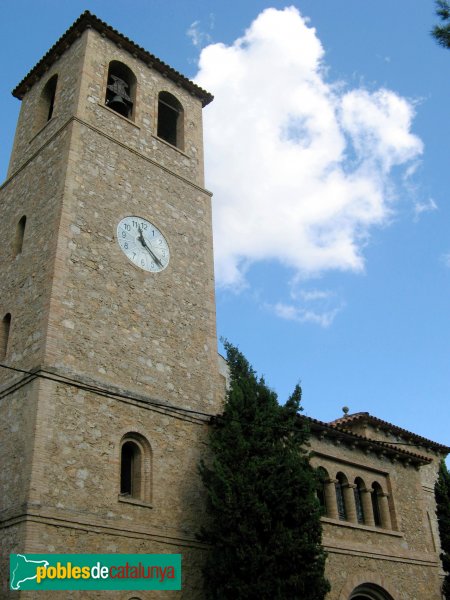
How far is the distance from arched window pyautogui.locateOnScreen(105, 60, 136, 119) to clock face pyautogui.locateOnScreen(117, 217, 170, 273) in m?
4.13

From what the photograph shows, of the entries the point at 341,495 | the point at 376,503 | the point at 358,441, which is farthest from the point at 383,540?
the point at 358,441

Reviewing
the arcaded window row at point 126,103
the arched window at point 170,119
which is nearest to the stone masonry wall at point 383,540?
the arched window at point 170,119

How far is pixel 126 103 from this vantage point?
19.5 meters

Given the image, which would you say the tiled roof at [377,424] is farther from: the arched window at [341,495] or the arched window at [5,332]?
the arched window at [5,332]

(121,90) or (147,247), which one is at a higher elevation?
(121,90)

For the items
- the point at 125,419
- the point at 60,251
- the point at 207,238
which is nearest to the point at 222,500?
the point at 125,419

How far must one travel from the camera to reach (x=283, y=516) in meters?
13.4

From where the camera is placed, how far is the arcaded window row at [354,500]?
16.8 meters

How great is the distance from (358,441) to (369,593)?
12.5ft

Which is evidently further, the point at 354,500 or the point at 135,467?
the point at 354,500

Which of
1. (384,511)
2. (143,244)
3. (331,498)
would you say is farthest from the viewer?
(384,511)

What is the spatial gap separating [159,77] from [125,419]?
12.0 metres

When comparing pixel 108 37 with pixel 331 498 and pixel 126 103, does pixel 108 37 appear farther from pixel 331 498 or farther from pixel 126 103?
pixel 331 498

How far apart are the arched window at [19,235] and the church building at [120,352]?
0.06 metres
